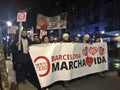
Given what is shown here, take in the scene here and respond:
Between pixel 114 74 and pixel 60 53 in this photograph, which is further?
pixel 114 74

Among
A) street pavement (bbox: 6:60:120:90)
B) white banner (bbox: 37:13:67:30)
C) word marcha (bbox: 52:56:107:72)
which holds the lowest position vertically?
street pavement (bbox: 6:60:120:90)

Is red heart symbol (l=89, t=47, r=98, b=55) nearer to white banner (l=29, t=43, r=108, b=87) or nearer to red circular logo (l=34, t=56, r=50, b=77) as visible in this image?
white banner (l=29, t=43, r=108, b=87)

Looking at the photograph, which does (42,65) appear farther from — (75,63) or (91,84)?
(91,84)

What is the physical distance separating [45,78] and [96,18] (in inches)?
2137

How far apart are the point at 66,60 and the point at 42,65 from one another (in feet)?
3.75

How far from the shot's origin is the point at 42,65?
8156mm

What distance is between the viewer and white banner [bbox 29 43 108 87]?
816 cm

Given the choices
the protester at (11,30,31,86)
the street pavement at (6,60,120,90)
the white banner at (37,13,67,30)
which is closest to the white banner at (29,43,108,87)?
the street pavement at (6,60,120,90)

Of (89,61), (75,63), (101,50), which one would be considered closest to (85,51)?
(89,61)

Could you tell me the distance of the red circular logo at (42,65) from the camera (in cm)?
807

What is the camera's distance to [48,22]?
1858cm

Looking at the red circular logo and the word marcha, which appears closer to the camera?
the red circular logo

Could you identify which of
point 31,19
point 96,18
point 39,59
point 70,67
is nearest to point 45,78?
point 39,59

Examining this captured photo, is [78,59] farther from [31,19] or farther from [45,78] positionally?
[31,19]
